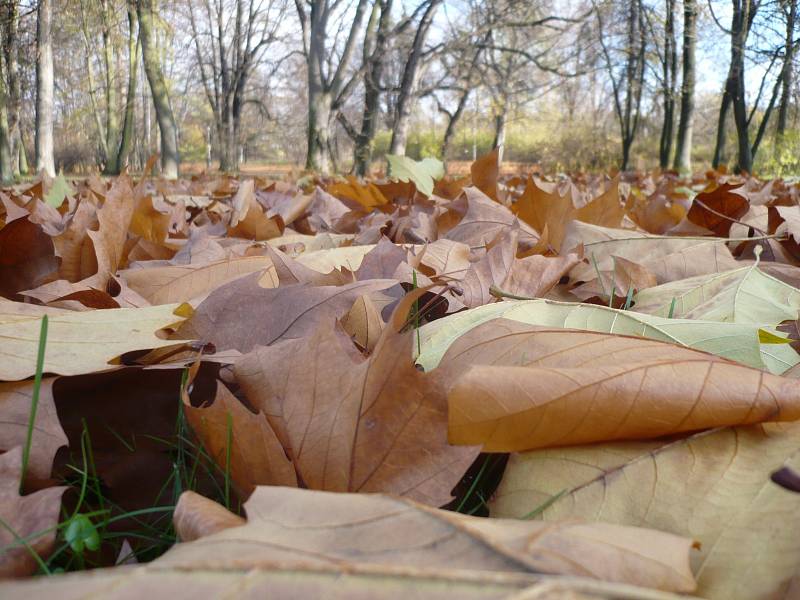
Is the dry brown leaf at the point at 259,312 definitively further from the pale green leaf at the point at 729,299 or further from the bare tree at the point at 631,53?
the bare tree at the point at 631,53

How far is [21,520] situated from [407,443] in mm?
259

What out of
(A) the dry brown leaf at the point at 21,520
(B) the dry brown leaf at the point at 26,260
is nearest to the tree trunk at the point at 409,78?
(B) the dry brown leaf at the point at 26,260

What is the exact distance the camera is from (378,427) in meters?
0.47

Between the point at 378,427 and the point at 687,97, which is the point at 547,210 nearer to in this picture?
the point at 378,427

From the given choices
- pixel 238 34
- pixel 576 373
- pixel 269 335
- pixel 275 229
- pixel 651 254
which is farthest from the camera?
pixel 238 34

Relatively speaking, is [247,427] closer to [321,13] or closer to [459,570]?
[459,570]

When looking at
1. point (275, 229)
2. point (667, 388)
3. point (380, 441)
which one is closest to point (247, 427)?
point (380, 441)

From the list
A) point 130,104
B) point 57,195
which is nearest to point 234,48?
point 130,104

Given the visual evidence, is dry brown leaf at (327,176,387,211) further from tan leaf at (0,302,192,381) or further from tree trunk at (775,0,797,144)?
tree trunk at (775,0,797,144)

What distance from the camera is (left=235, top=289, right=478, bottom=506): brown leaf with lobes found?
45 cm

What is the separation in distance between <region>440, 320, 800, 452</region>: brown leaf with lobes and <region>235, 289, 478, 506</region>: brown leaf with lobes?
3 centimetres

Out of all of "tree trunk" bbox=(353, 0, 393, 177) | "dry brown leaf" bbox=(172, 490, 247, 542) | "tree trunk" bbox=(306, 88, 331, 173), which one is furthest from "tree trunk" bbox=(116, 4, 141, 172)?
"dry brown leaf" bbox=(172, 490, 247, 542)

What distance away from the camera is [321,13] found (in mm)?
11523

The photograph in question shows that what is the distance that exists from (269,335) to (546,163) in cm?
2608
